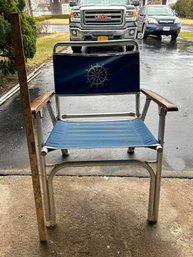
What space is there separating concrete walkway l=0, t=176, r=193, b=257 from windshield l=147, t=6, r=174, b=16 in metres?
12.4

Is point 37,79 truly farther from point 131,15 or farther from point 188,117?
point 131,15

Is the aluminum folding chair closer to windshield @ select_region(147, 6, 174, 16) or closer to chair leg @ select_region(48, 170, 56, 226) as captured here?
chair leg @ select_region(48, 170, 56, 226)

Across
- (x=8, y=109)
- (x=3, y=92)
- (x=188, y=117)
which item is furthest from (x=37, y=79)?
(x=188, y=117)

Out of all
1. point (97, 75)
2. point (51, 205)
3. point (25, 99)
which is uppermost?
point (25, 99)

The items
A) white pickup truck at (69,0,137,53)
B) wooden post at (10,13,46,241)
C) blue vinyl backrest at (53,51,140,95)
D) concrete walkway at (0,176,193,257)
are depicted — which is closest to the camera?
wooden post at (10,13,46,241)

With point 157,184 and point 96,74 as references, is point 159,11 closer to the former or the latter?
point 96,74

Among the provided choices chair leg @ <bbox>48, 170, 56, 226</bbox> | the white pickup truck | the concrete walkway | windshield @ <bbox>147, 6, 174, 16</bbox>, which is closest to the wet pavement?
the concrete walkway

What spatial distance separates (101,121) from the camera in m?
2.65

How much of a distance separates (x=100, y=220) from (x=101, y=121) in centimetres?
88

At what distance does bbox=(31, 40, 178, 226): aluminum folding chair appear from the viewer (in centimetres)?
205

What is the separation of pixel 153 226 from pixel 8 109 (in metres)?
3.13

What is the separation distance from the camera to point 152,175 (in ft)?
6.57

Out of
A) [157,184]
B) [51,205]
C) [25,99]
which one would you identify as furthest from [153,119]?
[25,99]

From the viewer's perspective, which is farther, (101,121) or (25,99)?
(101,121)
